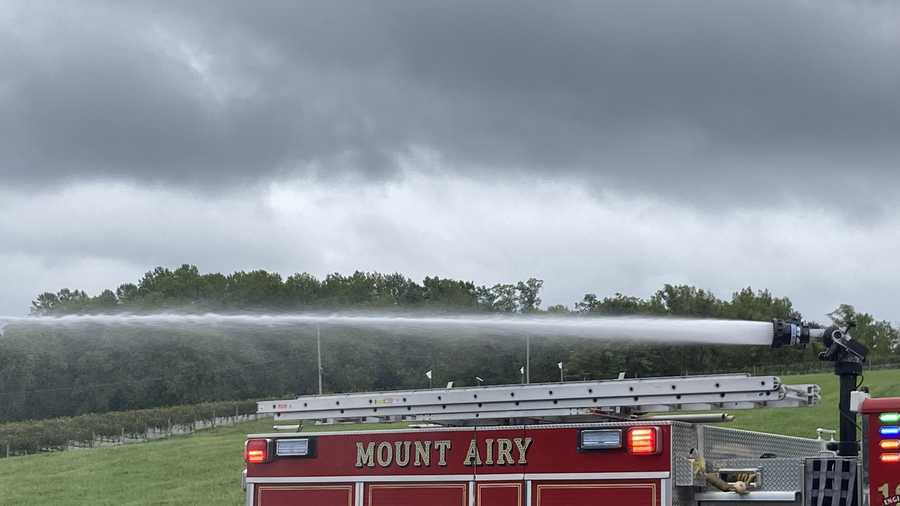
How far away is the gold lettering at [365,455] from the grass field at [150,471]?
22110mm

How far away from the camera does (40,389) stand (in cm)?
6806

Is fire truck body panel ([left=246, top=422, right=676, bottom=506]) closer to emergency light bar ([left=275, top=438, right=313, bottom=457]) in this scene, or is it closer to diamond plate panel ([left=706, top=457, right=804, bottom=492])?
emergency light bar ([left=275, top=438, right=313, bottom=457])

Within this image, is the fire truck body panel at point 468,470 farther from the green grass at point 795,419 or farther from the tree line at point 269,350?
the tree line at point 269,350

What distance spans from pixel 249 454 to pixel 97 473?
1331 inches

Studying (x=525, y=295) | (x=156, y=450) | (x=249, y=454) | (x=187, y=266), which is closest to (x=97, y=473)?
(x=156, y=450)

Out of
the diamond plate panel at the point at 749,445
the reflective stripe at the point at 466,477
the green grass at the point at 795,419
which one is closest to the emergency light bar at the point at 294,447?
the reflective stripe at the point at 466,477

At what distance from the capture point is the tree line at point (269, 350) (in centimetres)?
6519

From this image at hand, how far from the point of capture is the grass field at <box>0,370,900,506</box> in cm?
3556

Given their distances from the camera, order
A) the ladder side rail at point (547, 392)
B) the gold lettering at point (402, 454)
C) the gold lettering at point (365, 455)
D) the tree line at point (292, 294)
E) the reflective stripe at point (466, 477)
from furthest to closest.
A: the tree line at point (292, 294) < the gold lettering at point (365, 455) < the gold lettering at point (402, 454) < the reflective stripe at point (466, 477) < the ladder side rail at point (547, 392)

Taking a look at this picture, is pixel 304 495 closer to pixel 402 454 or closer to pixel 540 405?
pixel 402 454

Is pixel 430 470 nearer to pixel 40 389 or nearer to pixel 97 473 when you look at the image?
pixel 97 473

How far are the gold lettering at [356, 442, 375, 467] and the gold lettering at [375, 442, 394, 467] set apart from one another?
55mm

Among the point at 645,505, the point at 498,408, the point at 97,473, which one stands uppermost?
the point at 498,408

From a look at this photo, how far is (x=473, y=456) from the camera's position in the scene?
957 cm
